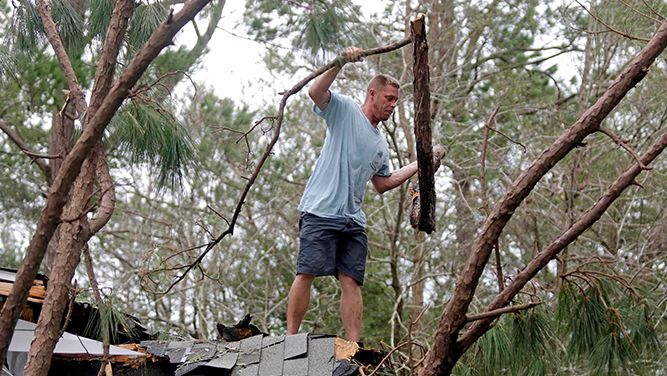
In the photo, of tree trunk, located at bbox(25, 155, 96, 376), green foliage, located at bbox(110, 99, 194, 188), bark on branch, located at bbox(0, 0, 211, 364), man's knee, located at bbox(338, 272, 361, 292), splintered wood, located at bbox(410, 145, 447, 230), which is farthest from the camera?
man's knee, located at bbox(338, 272, 361, 292)

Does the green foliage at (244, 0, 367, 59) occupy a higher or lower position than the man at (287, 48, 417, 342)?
higher

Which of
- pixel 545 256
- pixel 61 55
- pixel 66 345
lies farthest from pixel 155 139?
pixel 545 256

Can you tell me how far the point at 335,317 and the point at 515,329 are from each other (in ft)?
16.3

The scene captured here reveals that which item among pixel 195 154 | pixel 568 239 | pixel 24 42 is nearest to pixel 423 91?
pixel 568 239

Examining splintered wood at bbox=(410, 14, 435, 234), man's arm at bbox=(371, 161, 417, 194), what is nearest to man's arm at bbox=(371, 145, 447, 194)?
man's arm at bbox=(371, 161, 417, 194)

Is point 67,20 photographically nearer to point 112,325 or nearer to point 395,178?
point 112,325

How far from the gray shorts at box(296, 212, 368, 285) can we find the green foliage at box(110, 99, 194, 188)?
23.0 inches

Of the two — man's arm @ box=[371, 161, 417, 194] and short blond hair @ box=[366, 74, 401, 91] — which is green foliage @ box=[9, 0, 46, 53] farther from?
man's arm @ box=[371, 161, 417, 194]

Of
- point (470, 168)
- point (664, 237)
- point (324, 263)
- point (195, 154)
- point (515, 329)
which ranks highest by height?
point (470, 168)

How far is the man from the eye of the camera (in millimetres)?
3814

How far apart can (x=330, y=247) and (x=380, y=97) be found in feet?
2.13

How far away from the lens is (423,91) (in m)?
2.85

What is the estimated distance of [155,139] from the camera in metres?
3.88

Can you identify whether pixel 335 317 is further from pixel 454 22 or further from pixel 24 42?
pixel 24 42
